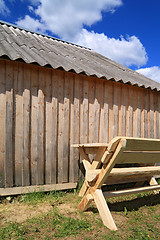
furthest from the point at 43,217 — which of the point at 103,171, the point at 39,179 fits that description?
the point at 103,171

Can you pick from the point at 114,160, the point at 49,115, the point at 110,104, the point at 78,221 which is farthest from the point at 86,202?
the point at 110,104

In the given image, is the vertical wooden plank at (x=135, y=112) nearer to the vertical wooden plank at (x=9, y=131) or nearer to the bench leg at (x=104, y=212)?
the bench leg at (x=104, y=212)

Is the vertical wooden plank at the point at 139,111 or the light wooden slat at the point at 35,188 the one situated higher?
the vertical wooden plank at the point at 139,111

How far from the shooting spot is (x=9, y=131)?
3.54 meters

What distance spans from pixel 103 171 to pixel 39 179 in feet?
5.05

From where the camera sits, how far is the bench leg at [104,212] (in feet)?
8.96

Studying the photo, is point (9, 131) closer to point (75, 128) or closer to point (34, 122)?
point (34, 122)

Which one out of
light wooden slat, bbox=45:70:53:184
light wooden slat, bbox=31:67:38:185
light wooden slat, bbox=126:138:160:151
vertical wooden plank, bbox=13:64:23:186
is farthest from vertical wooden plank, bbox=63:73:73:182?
light wooden slat, bbox=126:138:160:151

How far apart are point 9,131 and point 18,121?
248 millimetres

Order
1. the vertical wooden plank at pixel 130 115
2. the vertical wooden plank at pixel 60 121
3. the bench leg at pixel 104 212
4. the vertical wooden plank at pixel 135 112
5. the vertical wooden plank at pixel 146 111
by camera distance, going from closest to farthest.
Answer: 1. the bench leg at pixel 104 212
2. the vertical wooden plank at pixel 60 121
3. the vertical wooden plank at pixel 130 115
4. the vertical wooden plank at pixel 135 112
5. the vertical wooden plank at pixel 146 111

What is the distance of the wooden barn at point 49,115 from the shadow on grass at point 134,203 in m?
1.00

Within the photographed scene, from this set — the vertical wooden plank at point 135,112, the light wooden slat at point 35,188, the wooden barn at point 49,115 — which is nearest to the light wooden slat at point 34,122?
the wooden barn at point 49,115

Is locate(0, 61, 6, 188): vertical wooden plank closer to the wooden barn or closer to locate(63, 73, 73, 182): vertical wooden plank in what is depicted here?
the wooden barn

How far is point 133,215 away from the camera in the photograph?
3260 millimetres
